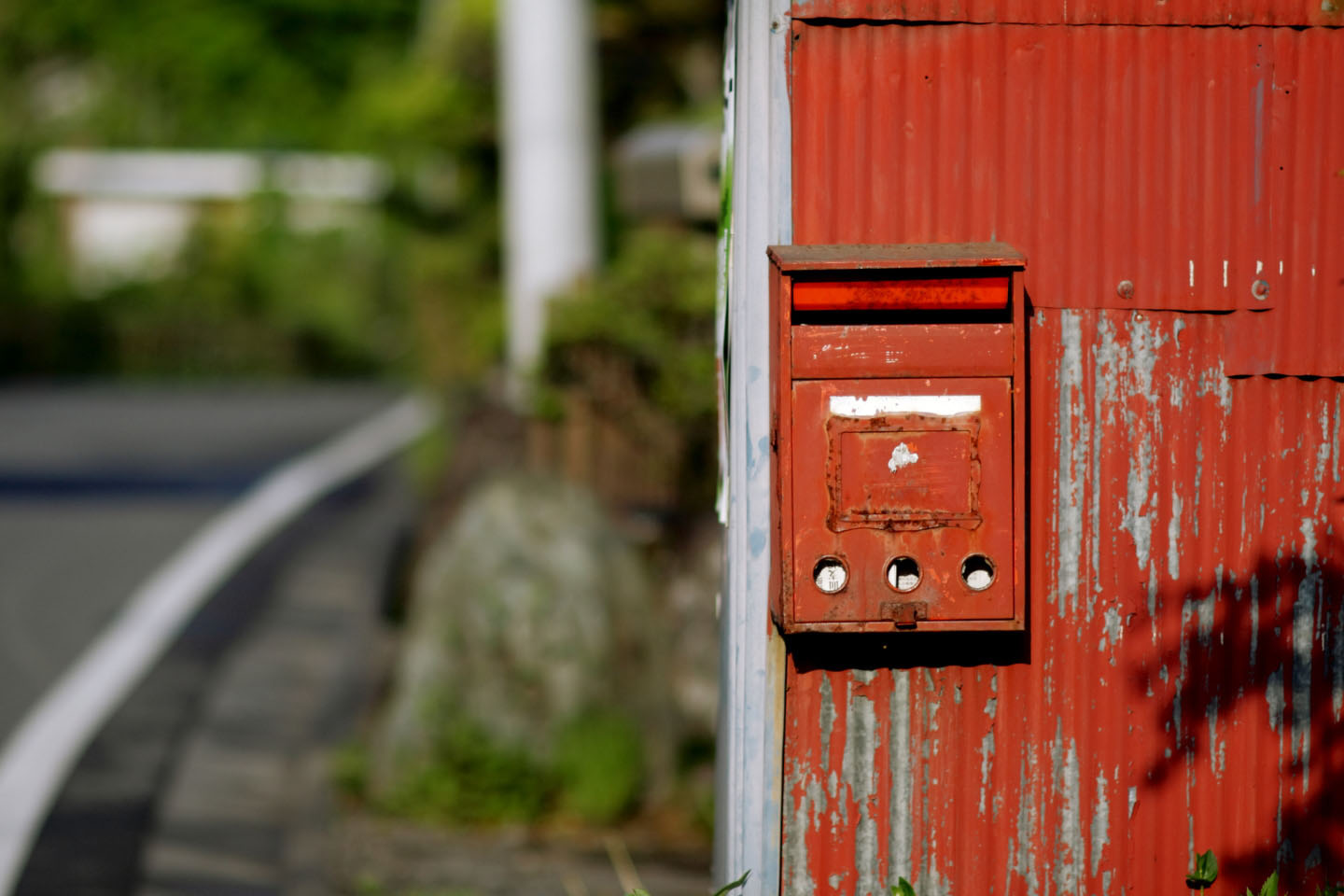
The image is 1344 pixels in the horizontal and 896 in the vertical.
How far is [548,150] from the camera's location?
11.0 m

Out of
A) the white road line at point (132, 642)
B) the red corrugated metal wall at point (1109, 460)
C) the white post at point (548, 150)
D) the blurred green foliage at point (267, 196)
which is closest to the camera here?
the red corrugated metal wall at point (1109, 460)

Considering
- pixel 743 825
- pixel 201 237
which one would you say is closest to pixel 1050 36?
pixel 743 825

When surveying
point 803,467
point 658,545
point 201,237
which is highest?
point 201,237

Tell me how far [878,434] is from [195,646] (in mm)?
6694

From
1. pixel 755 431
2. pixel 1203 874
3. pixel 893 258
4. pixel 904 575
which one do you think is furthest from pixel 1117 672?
pixel 893 258

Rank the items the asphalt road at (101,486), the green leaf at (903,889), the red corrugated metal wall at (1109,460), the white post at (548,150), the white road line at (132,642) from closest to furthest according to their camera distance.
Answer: the green leaf at (903,889) < the red corrugated metal wall at (1109,460) < the white road line at (132,642) < the asphalt road at (101,486) < the white post at (548,150)

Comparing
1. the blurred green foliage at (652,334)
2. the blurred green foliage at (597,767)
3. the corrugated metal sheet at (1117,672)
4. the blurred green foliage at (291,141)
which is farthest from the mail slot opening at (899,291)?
the blurred green foliage at (291,141)

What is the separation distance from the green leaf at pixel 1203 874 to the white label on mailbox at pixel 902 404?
1.19 m

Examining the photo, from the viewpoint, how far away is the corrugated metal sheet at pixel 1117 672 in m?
3.91

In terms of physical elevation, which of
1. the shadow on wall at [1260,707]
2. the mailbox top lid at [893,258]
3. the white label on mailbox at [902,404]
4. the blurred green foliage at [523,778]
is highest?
the mailbox top lid at [893,258]

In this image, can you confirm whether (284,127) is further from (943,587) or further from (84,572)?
(943,587)

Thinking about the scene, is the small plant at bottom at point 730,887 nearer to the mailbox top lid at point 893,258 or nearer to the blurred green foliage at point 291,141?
the mailbox top lid at point 893,258

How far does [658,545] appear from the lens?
935cm

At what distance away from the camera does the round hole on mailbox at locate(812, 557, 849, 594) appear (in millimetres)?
3693
